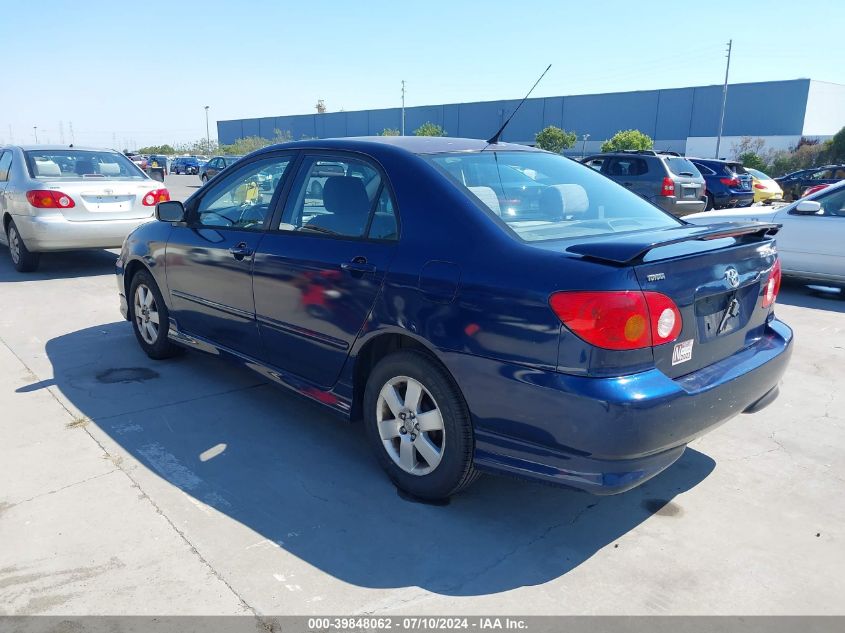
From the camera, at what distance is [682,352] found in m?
2.82

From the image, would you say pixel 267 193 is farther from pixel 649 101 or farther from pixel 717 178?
pixel 649 101

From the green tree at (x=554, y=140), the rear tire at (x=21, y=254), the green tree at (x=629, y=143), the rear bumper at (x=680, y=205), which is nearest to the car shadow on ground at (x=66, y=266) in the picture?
the rear tire at (x=21, y=254)

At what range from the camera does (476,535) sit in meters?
3.05

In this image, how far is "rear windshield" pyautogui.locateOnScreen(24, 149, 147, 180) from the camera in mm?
8914

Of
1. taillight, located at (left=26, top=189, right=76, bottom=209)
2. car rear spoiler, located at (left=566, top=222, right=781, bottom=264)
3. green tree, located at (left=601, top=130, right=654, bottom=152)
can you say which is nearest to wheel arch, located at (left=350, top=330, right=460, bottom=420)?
car rear spoiler, located at (left=566, top=222, right=781, bottom=264)

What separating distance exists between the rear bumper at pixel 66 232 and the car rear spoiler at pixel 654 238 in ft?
24.7

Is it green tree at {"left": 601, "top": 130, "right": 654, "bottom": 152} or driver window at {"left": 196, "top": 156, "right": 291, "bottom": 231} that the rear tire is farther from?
green tree at {"left": 601, "top": 130, "right": 654, "bottom": 152}

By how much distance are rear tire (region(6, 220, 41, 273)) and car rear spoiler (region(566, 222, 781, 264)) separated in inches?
332

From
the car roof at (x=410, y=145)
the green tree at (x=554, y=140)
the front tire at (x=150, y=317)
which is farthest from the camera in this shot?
the green tree at (x=554, y=140)

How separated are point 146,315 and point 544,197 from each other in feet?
11.4

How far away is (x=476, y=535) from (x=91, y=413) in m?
2.78

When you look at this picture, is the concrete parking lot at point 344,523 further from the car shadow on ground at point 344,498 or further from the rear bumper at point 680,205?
the rear bumper at point 680,205

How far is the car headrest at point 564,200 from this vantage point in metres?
3.51

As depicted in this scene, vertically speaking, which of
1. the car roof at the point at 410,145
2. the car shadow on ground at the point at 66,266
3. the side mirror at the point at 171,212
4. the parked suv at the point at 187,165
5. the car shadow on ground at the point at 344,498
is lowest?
the parked suv at the point at 187,165
